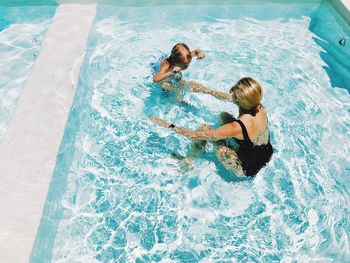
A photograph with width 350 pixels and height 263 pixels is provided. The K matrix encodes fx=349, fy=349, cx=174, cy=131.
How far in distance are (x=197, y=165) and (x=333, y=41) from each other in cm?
406

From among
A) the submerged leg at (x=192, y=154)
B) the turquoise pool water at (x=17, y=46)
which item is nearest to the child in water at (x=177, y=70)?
the submerged leg at (x=192, y=154)

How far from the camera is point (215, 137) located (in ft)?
12.0

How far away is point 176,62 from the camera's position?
452cm

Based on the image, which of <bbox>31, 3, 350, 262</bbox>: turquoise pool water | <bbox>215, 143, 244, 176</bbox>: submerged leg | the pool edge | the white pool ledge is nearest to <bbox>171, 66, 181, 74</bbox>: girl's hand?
<bbox>31, 3, 350, 262</bbox>: turquoise pool water

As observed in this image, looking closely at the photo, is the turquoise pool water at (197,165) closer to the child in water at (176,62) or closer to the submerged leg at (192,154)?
the submerged leg at (192,154)

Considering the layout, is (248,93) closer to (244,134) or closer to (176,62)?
(244,134)

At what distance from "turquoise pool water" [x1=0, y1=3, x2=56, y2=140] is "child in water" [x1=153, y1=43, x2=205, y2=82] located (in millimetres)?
2384

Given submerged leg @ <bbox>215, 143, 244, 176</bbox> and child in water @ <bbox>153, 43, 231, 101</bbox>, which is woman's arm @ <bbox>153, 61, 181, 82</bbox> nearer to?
child in water @ <bbox>153, 43, 231, 101</bbox>

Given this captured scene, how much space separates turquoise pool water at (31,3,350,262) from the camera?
398 centimetres

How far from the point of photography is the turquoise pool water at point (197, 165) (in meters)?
3.98

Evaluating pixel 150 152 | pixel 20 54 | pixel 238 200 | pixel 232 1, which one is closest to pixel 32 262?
pixel 150 152

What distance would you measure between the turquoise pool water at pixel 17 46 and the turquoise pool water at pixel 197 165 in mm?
1044

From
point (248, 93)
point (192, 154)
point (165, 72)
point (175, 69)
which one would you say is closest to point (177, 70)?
point (175, 69)

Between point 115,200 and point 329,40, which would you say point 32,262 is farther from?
point 329,40
